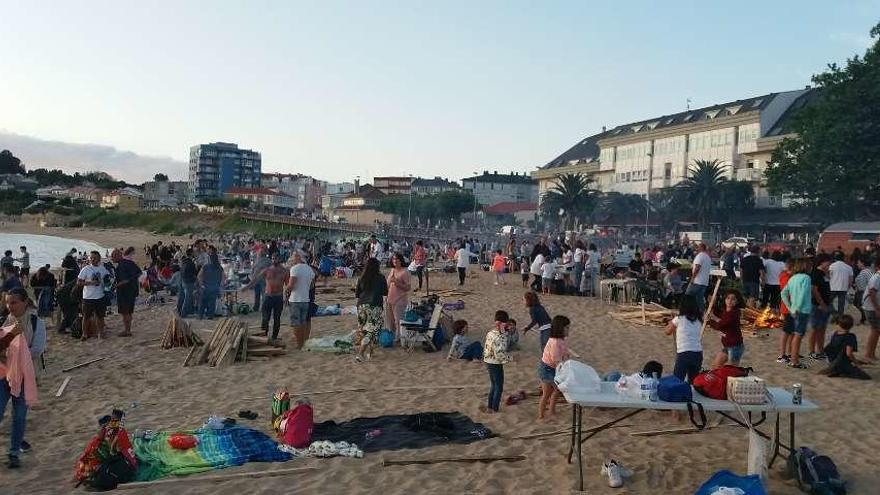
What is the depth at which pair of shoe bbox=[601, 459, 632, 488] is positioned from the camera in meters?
5.96

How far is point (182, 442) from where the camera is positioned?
6.98m

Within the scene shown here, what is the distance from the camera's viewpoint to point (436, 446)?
7.06 metres

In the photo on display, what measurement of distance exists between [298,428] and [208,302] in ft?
29.7

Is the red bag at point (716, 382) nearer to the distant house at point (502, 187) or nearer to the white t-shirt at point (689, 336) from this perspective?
the white t-shirt at point (689, 336)

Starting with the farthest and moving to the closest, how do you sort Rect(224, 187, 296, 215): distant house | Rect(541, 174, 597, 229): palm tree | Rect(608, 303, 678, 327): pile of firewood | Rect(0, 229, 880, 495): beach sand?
Rect(224, 187, 296, 215): distant house < Rect(541, 174, 597, 229): palm tree < Rect(608, 303, 678, 327): pile of firewood < Rect(0, 229, 880, 495): beach sand

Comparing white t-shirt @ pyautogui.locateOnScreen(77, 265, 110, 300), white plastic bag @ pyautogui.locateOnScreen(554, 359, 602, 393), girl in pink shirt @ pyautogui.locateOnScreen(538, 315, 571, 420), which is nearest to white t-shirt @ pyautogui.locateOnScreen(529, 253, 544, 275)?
white t-shirt @ pyautogui.locateOnScreen(77, 265, 110, 300)

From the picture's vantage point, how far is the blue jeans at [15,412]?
6.43 metres

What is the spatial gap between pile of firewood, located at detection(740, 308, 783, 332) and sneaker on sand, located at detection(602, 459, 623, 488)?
9124mm

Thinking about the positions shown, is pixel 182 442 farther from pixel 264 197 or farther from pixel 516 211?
pixel 264 197

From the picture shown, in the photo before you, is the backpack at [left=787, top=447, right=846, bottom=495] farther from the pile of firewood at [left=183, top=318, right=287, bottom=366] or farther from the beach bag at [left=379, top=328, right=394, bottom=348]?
the pile of firewood at [left=183, top=318, right=287, bottom=366]

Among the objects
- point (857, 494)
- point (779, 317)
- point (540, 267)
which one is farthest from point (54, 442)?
point (540, 267)

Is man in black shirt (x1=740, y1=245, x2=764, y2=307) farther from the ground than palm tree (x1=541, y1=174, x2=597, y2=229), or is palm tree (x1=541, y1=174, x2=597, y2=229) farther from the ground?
palm tree (x1=541, y1=174, x2=597, y2=229)

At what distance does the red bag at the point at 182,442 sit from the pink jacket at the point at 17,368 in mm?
1331

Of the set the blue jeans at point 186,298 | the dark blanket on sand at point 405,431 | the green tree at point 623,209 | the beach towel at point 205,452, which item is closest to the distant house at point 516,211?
the green tree at point 623,209
